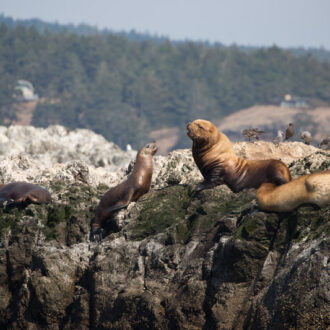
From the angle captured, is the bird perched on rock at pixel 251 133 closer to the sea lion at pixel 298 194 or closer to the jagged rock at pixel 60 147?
the sea lion at pixel 298 194

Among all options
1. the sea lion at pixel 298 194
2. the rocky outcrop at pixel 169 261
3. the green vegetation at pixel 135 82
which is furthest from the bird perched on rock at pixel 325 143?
the green vegetation at pixel 135 82

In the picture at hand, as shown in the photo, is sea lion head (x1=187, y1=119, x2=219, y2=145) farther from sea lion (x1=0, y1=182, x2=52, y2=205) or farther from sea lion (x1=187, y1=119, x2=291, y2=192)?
sea lion (x1=0, y1=182, x2=52, y2=205)

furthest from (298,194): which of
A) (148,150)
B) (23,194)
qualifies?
(23,194)

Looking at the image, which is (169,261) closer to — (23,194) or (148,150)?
(148,150)

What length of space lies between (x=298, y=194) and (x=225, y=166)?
2.72 meters

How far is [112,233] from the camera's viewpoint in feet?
40.5

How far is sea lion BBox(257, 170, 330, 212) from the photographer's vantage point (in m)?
9.38

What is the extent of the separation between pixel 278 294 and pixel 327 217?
1.14 m

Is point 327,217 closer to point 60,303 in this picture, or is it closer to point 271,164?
point 271,164

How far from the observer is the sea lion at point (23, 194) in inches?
526

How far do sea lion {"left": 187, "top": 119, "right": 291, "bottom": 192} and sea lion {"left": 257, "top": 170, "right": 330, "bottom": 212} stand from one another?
1.17 m

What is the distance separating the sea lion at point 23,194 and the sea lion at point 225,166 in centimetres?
268

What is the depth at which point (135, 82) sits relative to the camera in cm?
12206

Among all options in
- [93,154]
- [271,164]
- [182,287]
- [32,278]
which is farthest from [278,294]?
[93,154]
